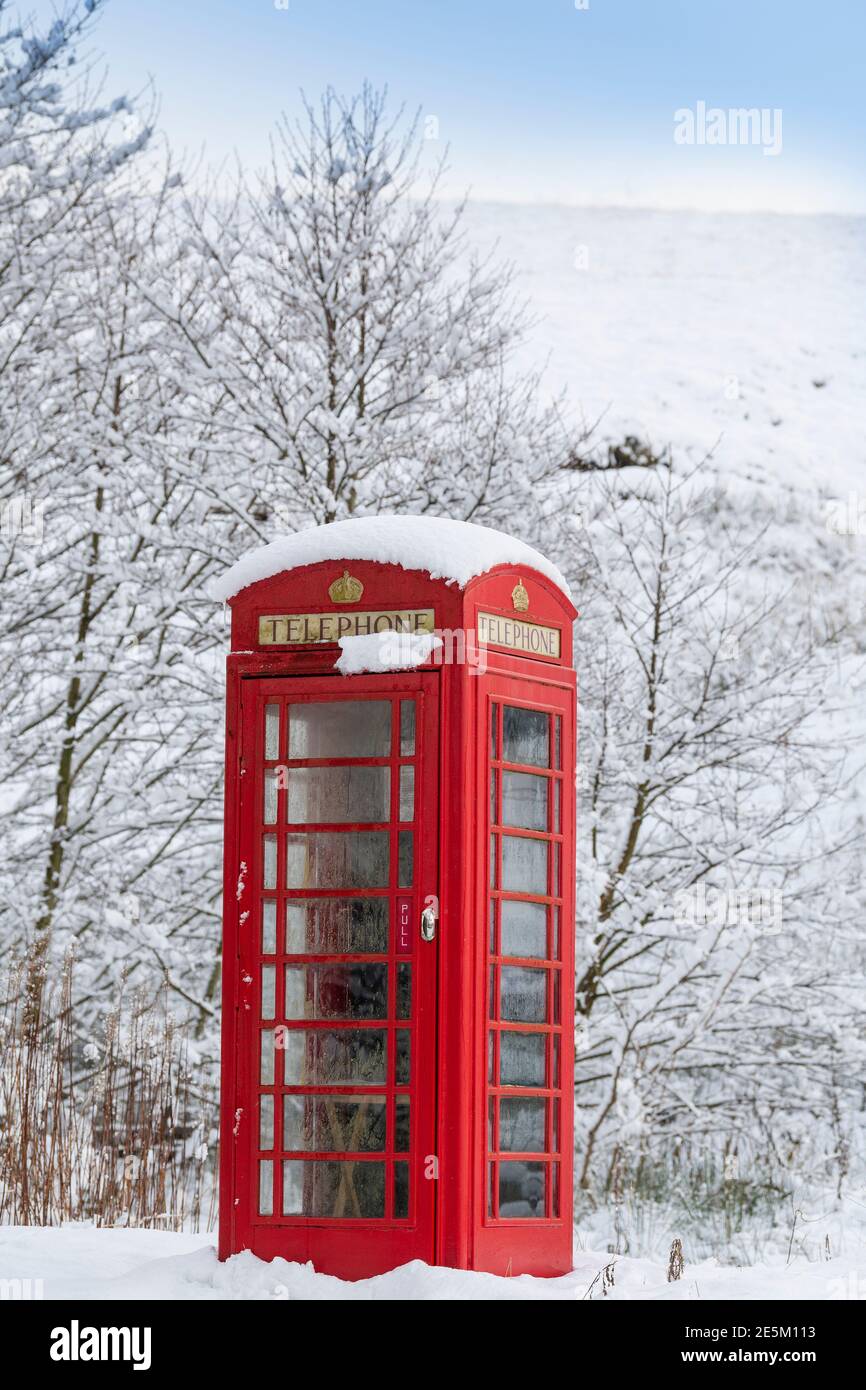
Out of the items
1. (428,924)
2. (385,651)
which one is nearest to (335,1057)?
(428,924)

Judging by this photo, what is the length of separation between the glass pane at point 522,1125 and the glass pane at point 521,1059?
6 centimetres

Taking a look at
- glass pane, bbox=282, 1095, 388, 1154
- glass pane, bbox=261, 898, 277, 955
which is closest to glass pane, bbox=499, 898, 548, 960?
glass pane, bbox=282, 1095, 388, 1154

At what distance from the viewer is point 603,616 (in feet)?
36.3

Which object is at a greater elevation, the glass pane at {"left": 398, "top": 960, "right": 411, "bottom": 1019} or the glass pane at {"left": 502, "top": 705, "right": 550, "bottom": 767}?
the glass pane at {"left": 502, "top": 705, "right": 550, "bottom": 767}

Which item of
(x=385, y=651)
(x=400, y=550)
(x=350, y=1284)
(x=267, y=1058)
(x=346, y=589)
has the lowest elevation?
(x=350, y=1284)

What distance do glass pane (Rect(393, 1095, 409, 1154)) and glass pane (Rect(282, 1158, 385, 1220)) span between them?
9 centimetres

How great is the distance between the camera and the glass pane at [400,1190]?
4777mm

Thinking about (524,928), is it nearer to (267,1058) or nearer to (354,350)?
(267,1058)

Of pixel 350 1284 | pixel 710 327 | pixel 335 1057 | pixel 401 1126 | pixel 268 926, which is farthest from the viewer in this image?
pixel 710 327

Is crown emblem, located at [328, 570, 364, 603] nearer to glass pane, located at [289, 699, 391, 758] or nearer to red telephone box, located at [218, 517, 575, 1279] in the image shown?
red telephone box, located at [218, 517, 575, 1279]

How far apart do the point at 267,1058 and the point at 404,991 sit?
0.54 metres

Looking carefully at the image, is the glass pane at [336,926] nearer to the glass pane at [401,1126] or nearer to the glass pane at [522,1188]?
the glass pane at [401,1126]

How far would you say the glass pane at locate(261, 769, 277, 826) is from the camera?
5.06m

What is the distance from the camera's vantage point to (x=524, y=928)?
5.07 m
